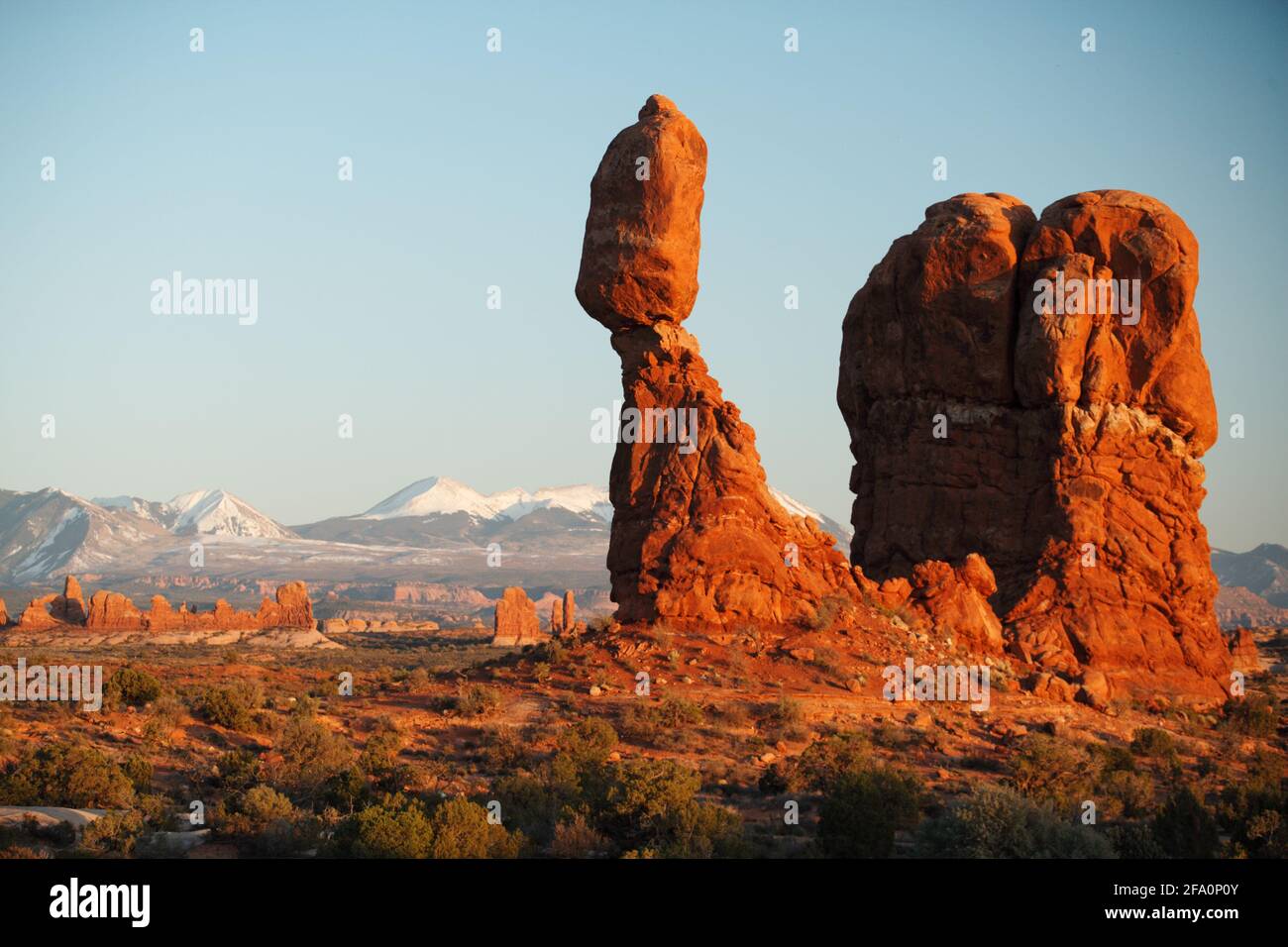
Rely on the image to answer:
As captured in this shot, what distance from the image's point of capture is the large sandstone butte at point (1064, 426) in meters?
31.4

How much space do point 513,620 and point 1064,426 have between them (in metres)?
44.1

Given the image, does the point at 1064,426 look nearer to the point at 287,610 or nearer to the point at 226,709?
the point at 226,709

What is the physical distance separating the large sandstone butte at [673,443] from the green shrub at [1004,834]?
33.6 feet

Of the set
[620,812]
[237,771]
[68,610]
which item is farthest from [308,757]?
[68,610]

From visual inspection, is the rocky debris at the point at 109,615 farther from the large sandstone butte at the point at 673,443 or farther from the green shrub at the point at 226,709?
the green shrub at the point at 226,709

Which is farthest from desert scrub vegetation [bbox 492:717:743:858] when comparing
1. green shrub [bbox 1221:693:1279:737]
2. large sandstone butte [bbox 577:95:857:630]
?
green shrub [bbox 1221:693:1279:737]

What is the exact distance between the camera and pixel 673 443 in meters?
29.4

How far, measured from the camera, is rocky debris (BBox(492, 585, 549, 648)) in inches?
2827

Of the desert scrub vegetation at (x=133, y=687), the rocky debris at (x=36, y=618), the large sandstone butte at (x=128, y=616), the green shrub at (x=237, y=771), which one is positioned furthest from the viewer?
the large sandstone butte at (x=128, y=616)

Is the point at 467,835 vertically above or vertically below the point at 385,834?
below

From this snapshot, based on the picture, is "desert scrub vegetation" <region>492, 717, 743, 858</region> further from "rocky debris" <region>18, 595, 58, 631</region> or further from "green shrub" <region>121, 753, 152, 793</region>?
"rocky debris" <region>18, 595, 58, 631</region>

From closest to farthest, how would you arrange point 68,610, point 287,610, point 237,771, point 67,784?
point 67,784
point 237,771
point 68,610
point 287,610

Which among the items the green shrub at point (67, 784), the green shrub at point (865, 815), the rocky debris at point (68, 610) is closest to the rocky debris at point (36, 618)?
the rocky debris at point (68, 610)
